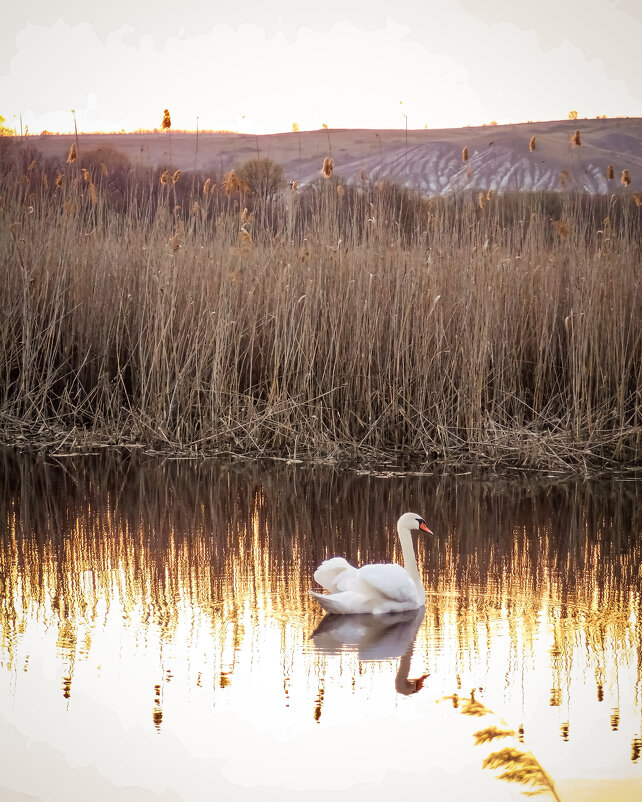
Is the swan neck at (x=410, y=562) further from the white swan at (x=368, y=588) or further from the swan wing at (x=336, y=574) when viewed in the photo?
the swan wing at (x=336, y=574)

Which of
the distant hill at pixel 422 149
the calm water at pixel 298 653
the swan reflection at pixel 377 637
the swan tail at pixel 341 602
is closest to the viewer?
the calm water at pixel 298 653

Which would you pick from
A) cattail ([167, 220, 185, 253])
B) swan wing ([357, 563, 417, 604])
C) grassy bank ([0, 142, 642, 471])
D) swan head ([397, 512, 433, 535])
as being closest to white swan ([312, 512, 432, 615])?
swan wing ([357, 563, 417, 604])

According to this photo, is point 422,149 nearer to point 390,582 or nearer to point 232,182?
point 232,182

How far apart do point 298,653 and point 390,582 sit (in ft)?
1.50

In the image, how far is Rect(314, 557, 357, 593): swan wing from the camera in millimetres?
3416

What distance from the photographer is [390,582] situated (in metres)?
3.32

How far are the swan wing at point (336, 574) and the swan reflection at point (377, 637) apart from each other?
0.09 m

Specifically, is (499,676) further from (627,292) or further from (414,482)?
(627,292)

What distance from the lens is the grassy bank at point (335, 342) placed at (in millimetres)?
5980

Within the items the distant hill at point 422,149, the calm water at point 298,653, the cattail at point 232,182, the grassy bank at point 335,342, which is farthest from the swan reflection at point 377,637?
the distant hill at point 422,149

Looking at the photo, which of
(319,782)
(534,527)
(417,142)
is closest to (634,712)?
(319,782)

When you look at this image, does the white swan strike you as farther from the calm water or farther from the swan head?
the swan head

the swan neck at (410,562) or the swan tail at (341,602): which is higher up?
the swan neck at (410,562)

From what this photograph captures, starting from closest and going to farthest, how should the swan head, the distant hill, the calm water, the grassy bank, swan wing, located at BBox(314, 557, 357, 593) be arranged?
the calm water
swan wing, located at BBox(314, 557, 357, 593)
the swan head
the grassy bank
the distant hill
